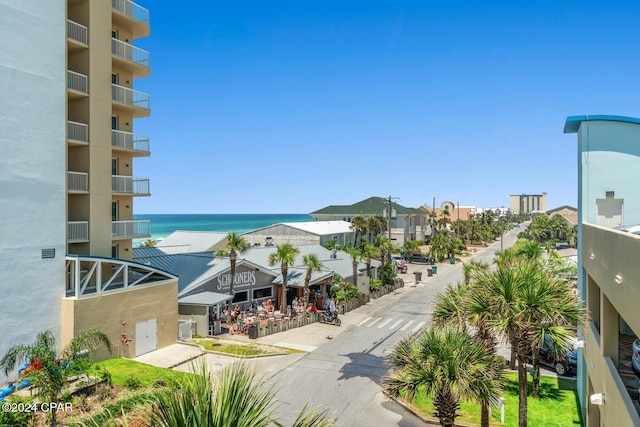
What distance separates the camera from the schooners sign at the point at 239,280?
32.7 metres

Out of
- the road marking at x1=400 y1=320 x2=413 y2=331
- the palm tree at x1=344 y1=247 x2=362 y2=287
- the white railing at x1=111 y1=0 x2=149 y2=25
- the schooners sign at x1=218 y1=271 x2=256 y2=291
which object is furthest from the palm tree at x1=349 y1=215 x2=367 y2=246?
the white railing at x1=111 y1=0 x2=149 y2=25

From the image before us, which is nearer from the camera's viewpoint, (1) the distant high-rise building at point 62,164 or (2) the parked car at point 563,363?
(1) the distant high-rise building at point 62,164

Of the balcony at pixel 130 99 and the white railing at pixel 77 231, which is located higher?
the balcony at pixel 130 99

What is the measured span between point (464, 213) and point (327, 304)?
407ft

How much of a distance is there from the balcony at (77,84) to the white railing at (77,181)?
13.5 ft

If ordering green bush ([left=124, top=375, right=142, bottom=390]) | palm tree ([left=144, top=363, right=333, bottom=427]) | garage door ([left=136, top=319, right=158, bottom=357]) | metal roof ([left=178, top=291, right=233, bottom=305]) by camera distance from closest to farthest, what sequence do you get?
1. palm tree ([left=144, top=363, right=333, bottom=427])
2. green bush ([left=124, top=375, right=142, bottom=390])
3. garage door ([left=136, top=319, right=158, bottom=357])
4. metal roof ([left=178, top=291, right=233, bottom=305])

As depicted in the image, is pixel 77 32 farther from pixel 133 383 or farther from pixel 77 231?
pixel 133 383

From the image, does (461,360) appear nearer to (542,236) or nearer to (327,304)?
(327,304)

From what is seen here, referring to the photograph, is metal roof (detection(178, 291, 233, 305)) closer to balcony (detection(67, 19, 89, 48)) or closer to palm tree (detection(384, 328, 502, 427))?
balcony (detection(67, 19, 89, 48))

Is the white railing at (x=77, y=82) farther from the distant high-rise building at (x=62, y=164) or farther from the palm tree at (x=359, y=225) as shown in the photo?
the palm tree at (x=359, y=225)

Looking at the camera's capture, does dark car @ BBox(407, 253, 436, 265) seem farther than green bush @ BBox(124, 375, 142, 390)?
Yes

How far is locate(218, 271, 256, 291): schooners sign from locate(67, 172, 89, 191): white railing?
1163 centimetres

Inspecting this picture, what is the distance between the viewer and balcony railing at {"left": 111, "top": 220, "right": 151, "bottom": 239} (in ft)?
86.4

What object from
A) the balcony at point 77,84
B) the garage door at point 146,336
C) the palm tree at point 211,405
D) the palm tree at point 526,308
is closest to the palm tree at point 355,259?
the garage door at point 146,336
